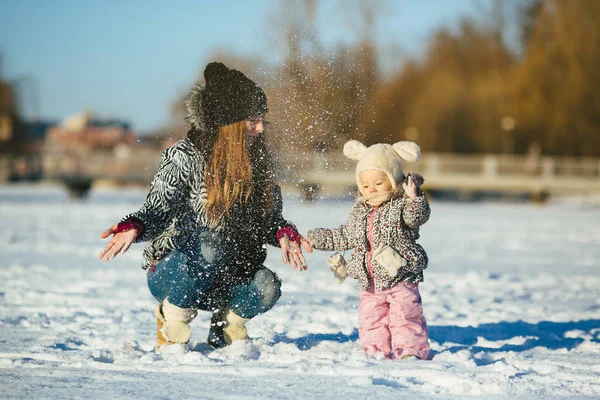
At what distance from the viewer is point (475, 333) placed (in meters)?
5.38

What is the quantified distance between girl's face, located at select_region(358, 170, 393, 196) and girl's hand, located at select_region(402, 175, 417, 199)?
0.61 ft

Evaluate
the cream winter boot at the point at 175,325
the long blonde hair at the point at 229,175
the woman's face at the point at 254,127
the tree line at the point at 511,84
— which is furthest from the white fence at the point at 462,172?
the cream winter boot at the point at 175,325

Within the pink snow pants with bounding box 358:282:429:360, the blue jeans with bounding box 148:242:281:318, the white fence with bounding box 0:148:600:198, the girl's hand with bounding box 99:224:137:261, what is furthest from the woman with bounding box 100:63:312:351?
the white fence with bounding box 0:148:600:198

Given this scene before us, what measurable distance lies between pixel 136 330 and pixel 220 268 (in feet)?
4.16

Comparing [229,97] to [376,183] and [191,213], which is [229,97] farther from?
[376,183]

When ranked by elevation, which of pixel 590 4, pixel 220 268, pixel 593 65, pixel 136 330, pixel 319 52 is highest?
pixel 590 4

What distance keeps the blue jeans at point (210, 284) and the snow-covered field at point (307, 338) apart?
246 millimetres

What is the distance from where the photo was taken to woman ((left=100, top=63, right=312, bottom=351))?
13.7 ft

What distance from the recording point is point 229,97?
4.37m

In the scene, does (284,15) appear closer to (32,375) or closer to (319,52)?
(319,52)

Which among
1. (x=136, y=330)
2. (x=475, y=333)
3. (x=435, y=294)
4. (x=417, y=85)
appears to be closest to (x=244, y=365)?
(x=136, y=330)

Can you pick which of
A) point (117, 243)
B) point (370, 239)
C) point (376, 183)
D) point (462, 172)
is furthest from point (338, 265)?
point (462, 172)

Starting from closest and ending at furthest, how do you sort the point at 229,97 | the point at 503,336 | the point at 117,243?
the point at 117,243
the point at 229,97
the point at 503,336

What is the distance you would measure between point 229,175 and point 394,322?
3.71 feet
